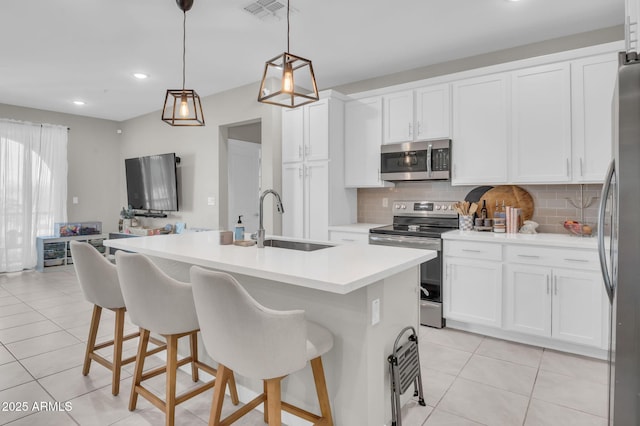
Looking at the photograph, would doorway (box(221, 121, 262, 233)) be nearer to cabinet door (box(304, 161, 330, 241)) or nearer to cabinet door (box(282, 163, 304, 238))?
cabinet door (box(282, 163, 304, 238))

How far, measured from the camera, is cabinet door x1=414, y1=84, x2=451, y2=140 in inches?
153

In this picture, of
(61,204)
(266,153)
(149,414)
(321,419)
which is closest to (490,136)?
(266,153)

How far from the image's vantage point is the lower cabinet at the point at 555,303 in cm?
291

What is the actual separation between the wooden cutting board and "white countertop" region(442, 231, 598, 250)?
0.40 m

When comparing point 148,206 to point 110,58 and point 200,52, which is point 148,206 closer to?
point 110,58

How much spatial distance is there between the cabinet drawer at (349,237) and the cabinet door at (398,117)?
1132mm

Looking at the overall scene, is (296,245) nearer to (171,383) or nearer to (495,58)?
(171,383)

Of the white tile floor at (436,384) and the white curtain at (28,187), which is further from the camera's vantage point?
the white curtain at (28,187)

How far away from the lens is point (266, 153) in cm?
489

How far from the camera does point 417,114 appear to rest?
408 cm

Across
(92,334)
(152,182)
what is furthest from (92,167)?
(92,334)

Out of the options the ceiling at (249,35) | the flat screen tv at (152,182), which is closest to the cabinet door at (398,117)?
the ceiling at (249,35)

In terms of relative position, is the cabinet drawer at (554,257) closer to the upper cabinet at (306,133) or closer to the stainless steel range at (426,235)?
the stainless steel range at (426,235)

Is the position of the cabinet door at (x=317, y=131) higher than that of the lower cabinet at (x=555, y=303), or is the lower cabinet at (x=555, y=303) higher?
the cabinet door at (x=317, y=131)
